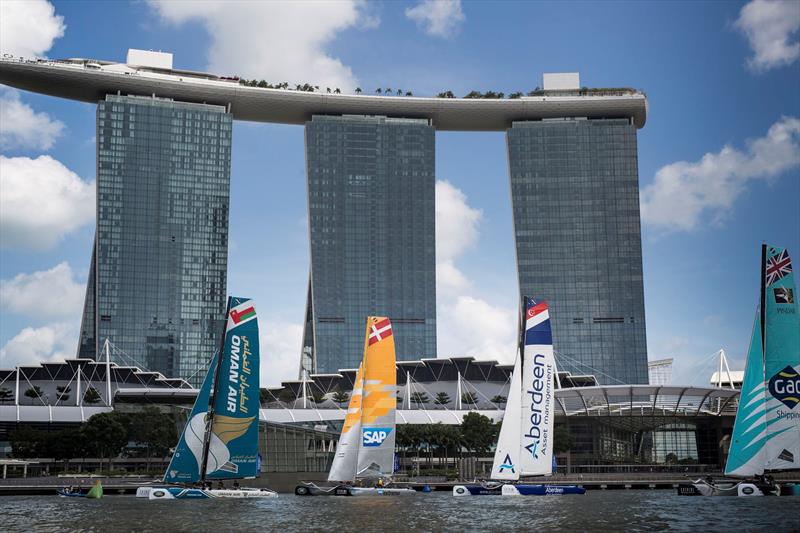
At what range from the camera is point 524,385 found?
7838 cm

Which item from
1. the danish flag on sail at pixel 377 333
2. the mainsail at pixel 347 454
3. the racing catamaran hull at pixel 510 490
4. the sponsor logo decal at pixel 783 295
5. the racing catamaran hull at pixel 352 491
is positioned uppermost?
the sponsor logo decal at pixel 783 295

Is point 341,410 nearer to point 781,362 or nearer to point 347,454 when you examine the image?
point 347,454

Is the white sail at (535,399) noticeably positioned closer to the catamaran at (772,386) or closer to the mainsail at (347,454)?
the catamaran at (772,386)

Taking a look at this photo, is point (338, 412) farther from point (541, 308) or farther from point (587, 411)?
point (541, 308)

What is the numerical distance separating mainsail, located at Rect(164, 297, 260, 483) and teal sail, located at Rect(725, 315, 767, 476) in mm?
36823

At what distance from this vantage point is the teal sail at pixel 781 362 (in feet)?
227

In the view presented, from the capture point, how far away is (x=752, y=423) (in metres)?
70.4

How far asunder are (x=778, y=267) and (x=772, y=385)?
8.36 meters

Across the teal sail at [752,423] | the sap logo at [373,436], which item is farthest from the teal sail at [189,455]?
the teal sail at [752,423]

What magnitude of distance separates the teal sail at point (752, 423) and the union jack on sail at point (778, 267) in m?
3.03

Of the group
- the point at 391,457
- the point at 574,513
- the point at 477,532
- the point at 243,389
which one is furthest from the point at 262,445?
the point at 477,532

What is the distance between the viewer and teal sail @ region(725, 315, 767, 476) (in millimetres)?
70312

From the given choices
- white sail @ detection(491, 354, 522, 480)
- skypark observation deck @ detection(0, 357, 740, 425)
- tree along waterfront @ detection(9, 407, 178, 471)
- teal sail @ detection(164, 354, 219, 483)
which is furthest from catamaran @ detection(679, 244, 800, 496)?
tree along waterfront @ detection(9, 407, 178, 471)

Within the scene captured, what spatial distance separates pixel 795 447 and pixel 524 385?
66.5 feet
